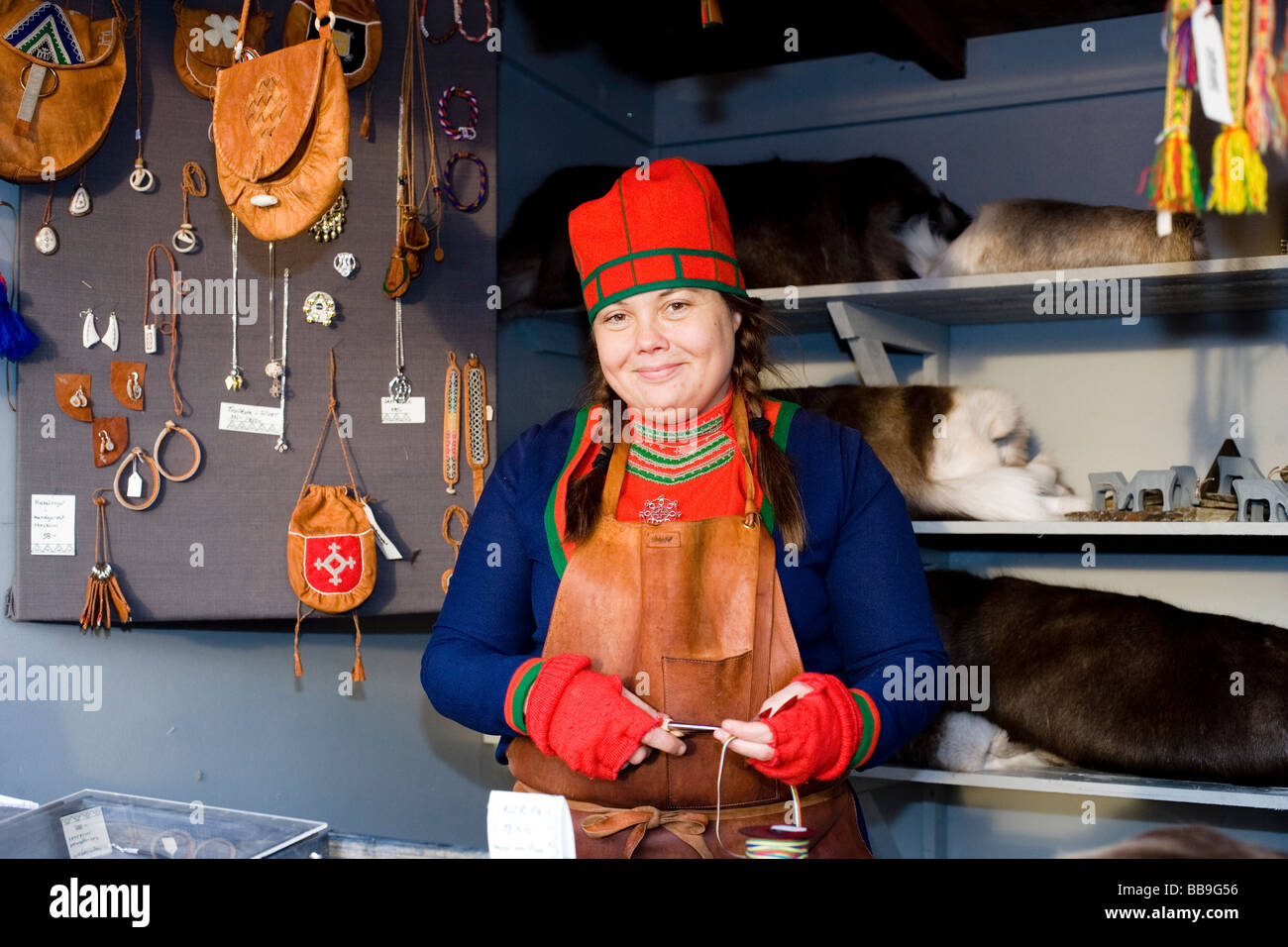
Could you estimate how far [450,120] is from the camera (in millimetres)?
2396

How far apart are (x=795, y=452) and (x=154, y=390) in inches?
46.3

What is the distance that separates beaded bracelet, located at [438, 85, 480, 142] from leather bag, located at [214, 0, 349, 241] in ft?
1.83

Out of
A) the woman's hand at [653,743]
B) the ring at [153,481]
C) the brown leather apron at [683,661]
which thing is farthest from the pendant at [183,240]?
the woman's hand at [653,743]

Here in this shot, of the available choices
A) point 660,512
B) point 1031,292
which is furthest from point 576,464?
point 1031,292

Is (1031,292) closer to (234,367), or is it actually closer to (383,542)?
(383,542)

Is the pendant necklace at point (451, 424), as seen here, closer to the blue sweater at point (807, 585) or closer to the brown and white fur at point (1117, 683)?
the blue sweater at point (807, 585)

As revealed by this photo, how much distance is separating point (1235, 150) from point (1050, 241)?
159 centimetres

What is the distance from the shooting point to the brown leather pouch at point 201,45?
212cm

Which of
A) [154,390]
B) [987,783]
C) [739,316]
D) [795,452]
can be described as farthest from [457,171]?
[987,783]

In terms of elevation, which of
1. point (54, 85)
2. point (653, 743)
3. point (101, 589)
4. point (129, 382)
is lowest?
point (653, 743)

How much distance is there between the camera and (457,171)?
2.40 metres

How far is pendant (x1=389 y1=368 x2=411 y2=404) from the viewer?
2311mm
